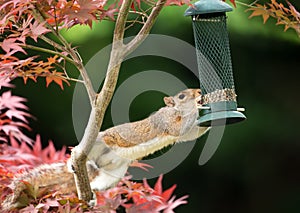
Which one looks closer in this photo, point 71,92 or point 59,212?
point 59,212

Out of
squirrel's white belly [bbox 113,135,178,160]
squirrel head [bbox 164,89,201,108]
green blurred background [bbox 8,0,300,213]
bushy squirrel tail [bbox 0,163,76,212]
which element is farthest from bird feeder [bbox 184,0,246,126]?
green blurred background [bbox 8,0,300,213]

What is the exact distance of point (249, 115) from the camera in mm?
3496

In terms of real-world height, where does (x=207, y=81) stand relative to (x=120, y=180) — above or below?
above

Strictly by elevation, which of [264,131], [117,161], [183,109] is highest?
[183,109]

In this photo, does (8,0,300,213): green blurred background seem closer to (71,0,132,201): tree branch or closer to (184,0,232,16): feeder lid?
(184,0,232,16): feeder lid

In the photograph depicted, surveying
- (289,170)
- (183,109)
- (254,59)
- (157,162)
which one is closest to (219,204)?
(289,170)

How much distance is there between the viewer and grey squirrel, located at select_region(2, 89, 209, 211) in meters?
1.91

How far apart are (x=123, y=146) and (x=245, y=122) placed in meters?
1.66

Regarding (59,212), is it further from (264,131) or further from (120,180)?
(264,131)

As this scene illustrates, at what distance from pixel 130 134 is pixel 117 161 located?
10 cm

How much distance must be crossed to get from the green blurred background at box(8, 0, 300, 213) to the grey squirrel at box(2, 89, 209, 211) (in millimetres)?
1249

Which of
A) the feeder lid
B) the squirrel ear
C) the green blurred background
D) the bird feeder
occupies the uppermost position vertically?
the feeder lid

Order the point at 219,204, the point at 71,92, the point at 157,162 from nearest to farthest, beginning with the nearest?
the point at 157,162, the point at 71,92, the point at 219,204

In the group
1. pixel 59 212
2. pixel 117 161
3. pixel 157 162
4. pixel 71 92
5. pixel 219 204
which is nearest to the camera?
pixel 59 212
